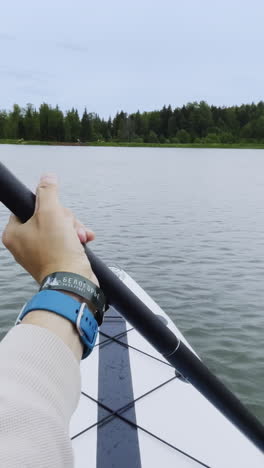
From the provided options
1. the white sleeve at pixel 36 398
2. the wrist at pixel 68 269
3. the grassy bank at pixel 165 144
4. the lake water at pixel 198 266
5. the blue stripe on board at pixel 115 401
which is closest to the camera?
the white sleeve at pixel 36 398

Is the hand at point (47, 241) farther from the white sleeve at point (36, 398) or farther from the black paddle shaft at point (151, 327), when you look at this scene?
the white sleeve at point (36, 398)

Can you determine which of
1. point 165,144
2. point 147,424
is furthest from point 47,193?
point 165,144

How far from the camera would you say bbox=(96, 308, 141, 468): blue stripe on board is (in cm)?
263

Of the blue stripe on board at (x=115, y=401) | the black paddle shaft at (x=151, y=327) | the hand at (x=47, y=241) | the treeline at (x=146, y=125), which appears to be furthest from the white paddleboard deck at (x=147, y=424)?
the treeline at (x=146, y=125)

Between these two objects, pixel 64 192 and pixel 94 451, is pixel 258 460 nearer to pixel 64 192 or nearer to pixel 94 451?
pixel 94 451

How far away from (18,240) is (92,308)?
258mm

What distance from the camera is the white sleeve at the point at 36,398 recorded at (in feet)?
2.28

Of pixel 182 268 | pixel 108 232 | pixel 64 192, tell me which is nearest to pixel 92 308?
pixel 182 268

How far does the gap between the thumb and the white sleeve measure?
338 mm

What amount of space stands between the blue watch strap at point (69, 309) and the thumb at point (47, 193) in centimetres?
24

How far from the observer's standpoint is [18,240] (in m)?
1.14

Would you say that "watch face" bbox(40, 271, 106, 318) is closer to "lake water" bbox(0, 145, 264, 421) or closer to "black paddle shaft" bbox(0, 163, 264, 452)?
"black paddle shaft" bbox(0, 163, 264, 452)

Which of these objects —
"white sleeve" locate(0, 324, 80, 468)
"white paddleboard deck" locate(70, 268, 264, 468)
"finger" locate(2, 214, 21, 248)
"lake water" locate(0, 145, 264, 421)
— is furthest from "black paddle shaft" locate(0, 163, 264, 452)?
"lake water" locate(0, 145, 264, 421)

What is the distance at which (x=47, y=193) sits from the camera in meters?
1.20
